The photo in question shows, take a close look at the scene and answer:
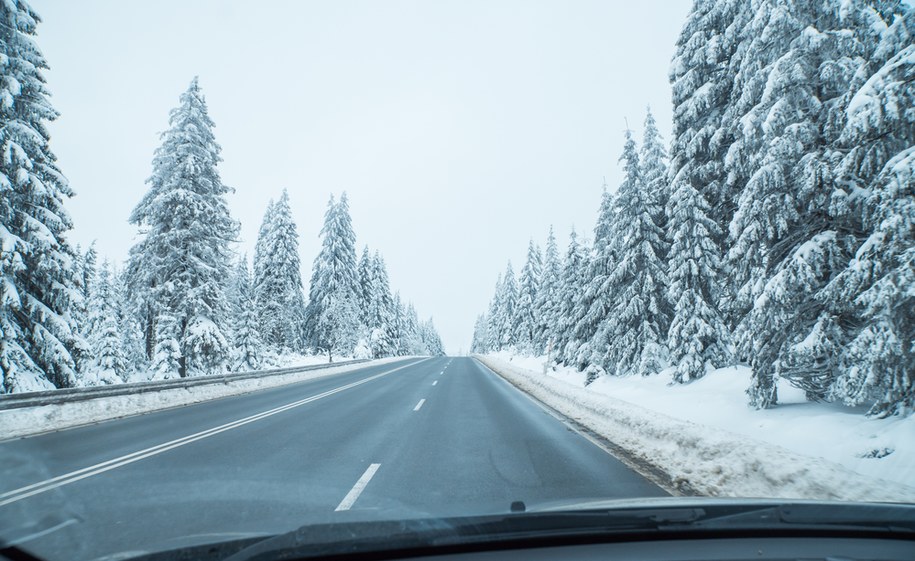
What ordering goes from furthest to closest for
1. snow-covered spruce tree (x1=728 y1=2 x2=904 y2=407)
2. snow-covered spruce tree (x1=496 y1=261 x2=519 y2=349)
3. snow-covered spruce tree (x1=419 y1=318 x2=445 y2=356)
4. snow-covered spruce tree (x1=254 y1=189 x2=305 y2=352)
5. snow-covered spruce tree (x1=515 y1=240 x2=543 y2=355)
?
snow-covered spruce tree (x1=419 y1=318 x2=445 y2=356) → snow-covered spruce tree (x1=496 y1=261 x2=519 y2=349) → snow-covered spruce tree (x1=515 y1=240 x2=543 y2=355) → snow-covered spruce tree (x1=254 y1=189 x2=305 y2=352) → snow-covered spruce tree (x1=728 y1=2 x2=904 y2=407)

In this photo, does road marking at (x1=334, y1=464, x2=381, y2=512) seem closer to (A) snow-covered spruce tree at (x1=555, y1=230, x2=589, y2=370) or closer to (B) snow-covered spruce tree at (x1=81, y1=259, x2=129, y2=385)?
(B) snow-covered spruce tree at (x1=81, y1=259, x2=129, y2=385)

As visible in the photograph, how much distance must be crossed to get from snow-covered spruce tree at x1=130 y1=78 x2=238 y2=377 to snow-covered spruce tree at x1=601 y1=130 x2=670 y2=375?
17.6 meters

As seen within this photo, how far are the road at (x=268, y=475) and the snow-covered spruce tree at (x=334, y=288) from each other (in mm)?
33598

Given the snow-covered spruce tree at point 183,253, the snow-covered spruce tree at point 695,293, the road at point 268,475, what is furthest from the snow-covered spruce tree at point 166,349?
the snow-covered spruce tree at point 695,293

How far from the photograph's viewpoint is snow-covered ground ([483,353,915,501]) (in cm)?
441

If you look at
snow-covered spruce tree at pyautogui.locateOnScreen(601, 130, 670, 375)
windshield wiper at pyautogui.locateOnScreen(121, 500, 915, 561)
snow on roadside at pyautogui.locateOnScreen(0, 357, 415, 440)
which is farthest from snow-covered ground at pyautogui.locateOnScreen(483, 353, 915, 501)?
snow on roadside at pyautogui.locateOnScreen(0, 357, 415, 440)

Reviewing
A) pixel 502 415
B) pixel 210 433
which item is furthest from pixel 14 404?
pixel 502 415

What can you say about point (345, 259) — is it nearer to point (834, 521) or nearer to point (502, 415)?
point (502, 415)

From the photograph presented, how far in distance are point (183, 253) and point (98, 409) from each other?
11.1m

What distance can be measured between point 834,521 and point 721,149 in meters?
14.7

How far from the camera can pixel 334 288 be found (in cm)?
4456

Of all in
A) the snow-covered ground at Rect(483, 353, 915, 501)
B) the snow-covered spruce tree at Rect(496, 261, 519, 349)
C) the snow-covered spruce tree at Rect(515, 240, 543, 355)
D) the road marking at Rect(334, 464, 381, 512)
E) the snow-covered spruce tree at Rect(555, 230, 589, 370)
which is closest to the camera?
the snow-covered ground at Rect(483, 353, 915, 501)

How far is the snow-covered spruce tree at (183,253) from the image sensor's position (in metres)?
20.2

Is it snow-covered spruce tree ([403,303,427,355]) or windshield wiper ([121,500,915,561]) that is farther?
snow-covered spruce tree ([403,303,427,355])
